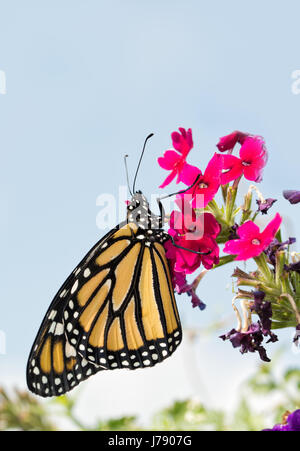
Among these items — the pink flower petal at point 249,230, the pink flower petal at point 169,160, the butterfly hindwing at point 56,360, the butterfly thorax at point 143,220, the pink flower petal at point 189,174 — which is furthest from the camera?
the butterfly hindwing at point 56,360

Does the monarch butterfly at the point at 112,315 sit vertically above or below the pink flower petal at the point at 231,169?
below

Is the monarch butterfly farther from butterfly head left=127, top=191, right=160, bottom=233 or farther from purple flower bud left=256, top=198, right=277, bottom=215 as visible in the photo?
purple flower bud left=256, top=198, right=277, bottom=215

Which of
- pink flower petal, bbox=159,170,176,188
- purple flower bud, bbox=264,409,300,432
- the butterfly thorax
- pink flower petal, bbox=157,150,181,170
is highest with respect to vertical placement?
pink flower petal, bbox=157,150,181,170

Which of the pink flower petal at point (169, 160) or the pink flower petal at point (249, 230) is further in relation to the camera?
the pink flower petal at point (169, 160)

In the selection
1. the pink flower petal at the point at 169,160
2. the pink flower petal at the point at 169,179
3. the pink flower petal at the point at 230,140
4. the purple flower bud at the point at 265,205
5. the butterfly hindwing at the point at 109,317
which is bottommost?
the butterfly hindwing at the point at 109,317

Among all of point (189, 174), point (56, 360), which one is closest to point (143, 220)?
point (189, 174)

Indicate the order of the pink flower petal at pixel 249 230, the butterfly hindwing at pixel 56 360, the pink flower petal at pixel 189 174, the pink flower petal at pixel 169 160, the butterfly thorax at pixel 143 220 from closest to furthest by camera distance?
1. the pink flower petal at pixel 249 230
2. the pink flower petal at pixel 189 174
3. the pink flower petal at pixel 169 160
4. the butterfly thorax at pixel 143 220
5. the butterfly hindwing at pixel 56 360

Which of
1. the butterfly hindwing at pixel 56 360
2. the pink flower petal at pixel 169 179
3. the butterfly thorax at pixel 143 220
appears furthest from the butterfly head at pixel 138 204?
the pink flower petal at pixel 169 179

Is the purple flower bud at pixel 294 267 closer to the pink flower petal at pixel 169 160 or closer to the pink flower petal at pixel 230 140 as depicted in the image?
the pink flower petal at pixel 230 140

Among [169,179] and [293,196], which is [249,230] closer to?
[293,196]

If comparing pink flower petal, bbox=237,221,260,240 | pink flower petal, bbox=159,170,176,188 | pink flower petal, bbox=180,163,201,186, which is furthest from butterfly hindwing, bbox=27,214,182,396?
pink flower petal, bbox=237,221,260,240
